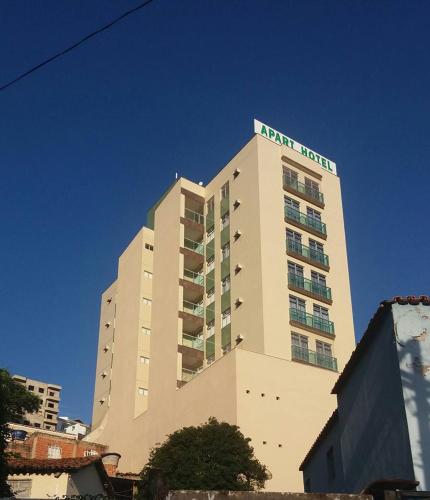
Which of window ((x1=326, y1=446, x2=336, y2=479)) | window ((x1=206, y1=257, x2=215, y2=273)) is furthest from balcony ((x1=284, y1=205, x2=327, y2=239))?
window ((x1=326, y1=446, x2=336, y2=479))

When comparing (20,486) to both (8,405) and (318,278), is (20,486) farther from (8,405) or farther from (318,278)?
(318,278)

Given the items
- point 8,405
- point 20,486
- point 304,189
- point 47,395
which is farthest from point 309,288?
point 47,395

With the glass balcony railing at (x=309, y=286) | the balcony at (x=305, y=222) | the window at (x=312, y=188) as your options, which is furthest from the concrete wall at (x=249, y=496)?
the window at (x=312, y=188)

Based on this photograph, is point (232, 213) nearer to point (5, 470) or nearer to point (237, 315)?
point (237, 315)

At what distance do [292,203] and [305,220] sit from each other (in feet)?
5.89

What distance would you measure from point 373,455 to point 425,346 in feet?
14.5

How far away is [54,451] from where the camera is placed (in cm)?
5725

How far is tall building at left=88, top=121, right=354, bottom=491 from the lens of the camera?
47.0 metres

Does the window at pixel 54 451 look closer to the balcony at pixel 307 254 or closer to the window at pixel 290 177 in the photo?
the balcony at pixel 307 254

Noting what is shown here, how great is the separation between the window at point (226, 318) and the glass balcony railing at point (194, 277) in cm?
508

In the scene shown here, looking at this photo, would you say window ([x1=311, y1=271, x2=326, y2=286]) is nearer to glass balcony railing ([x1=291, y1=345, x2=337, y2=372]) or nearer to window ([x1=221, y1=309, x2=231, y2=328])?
glass balcony railing ([x1=291, y1=345, x2=337, y2=372])

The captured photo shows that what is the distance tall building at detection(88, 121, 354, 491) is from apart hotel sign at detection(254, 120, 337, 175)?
135 millimetres

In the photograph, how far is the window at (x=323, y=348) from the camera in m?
53.3

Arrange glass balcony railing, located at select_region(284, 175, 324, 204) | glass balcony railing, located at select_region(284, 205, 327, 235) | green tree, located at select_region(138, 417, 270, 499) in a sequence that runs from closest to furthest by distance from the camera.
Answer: green tree, located at select_region(138, 417, 270, 499), glass balcony railing, located at select_region(284, 205, 327, 235), glass balcony railing, located at select_region(284, 175, 324, 204)
